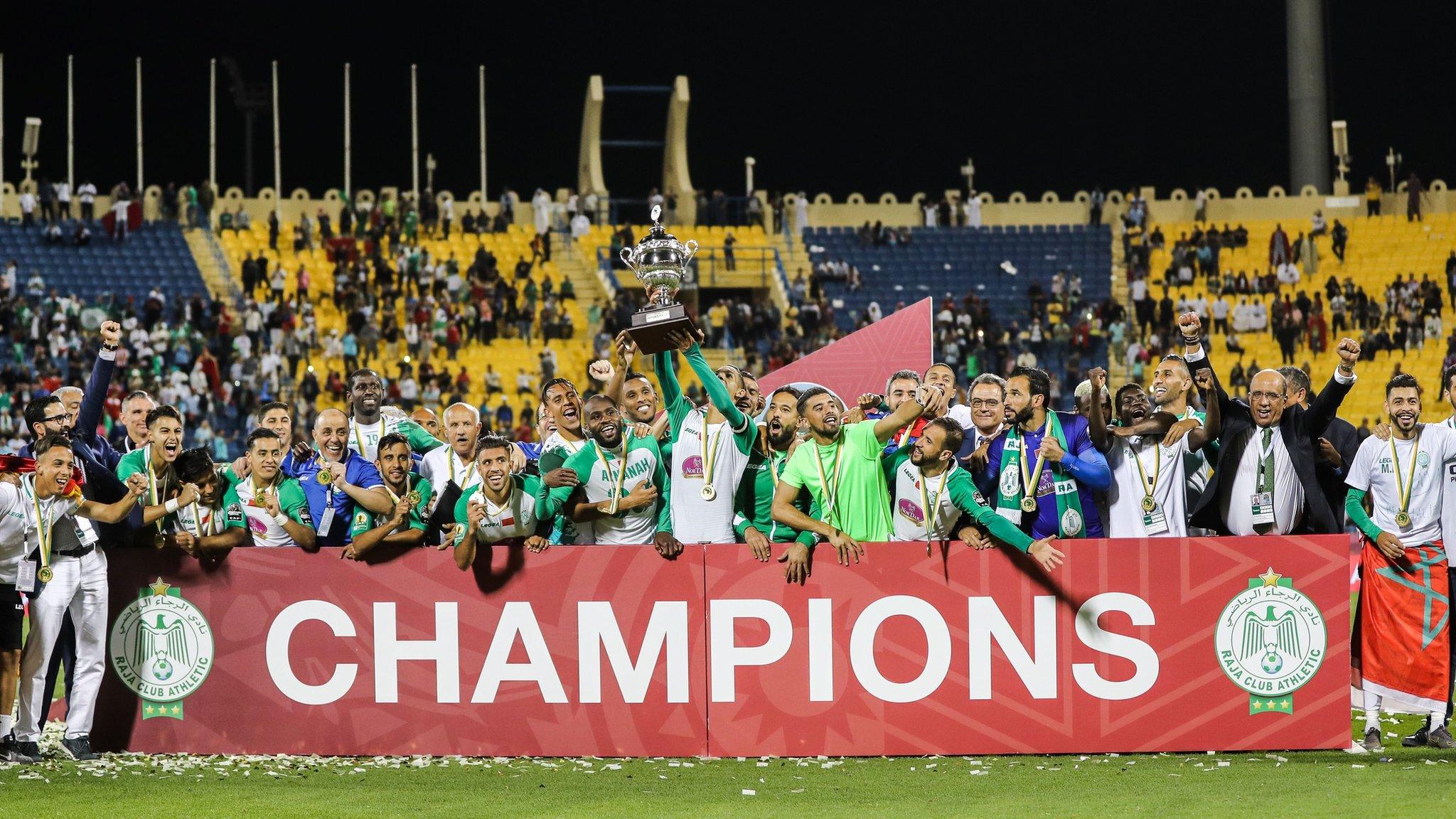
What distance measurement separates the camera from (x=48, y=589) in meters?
9.02

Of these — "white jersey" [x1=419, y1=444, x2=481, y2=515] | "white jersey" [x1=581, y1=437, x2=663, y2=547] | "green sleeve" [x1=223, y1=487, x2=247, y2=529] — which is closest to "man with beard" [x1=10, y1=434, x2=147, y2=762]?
"green sleeve" [x1=223, y1=487, x2=247, y2=529]

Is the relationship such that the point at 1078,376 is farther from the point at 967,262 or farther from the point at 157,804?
the point at 157,804

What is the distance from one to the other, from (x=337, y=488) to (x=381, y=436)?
5.33ft

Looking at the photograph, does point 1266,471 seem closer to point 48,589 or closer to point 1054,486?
point 1054,486

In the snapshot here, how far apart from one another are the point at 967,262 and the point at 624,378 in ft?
103

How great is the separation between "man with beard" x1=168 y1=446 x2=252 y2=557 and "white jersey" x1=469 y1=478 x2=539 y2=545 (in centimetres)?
135

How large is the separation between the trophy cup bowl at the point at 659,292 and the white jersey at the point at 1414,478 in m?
3.65

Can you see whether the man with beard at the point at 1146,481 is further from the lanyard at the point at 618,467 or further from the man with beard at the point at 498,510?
the man with beard at the point at 498,510

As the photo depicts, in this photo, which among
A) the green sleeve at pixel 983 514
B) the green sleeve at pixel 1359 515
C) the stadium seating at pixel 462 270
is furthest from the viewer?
the stadium seating at pixel 462 270

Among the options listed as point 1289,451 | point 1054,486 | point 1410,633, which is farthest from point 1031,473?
point 1410,633

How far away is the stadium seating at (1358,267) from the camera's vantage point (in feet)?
114

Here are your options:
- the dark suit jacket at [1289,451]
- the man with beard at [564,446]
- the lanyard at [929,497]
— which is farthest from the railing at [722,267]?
the lanyard at [929,497]

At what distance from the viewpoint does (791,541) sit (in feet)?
30.1

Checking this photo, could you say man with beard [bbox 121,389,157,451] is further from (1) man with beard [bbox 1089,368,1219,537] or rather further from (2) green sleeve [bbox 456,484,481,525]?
(1) man with beard [bbox 1089,368,1219,537]
